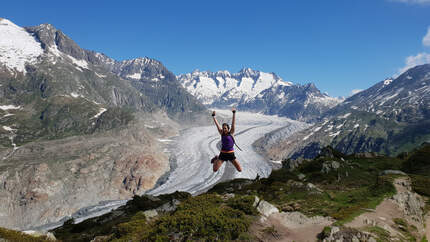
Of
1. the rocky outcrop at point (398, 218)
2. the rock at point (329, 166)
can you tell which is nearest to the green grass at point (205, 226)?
the rocky outcrop at point (398, 218)

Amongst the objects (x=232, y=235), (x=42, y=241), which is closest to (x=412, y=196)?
(x=232, y=235)

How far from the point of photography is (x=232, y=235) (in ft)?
59.0

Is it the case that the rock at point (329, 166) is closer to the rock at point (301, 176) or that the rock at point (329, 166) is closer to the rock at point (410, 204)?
the rock at point (301, 176)

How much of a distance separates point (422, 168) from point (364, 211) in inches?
1421

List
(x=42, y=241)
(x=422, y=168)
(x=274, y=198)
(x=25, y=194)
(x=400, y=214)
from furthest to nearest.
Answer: (x=25, y=194), (x=422, y=168), (x=274, y=198), (x=400, y=214), (x=42, y=241)

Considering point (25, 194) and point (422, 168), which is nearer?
point (422, 168)

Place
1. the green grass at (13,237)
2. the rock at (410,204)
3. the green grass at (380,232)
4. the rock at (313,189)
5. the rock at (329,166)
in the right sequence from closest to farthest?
the green grass at (380,232), the green grass at (13,237), the rock at (410,204), the rock at (313,189), the rock at (329,166)

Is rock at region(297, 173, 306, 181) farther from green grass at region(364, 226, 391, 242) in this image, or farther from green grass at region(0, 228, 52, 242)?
green grass at region(0, 228, 52, 242)

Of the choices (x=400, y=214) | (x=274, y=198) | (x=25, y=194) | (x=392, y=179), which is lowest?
(x=25, y=194)

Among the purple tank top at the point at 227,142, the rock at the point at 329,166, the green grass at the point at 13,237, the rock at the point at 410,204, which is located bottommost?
the green grass at the point at 13,237

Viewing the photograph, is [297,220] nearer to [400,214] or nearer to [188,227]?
[188,227]

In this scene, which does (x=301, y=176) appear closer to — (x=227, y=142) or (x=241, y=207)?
(x=241, y=207)

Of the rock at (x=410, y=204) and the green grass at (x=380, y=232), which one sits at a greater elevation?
the rock at (x=410, y=204)

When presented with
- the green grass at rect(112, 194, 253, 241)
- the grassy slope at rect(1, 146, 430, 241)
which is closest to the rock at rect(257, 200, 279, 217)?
the grassy slope at rect(1, 146, 430, 241)
